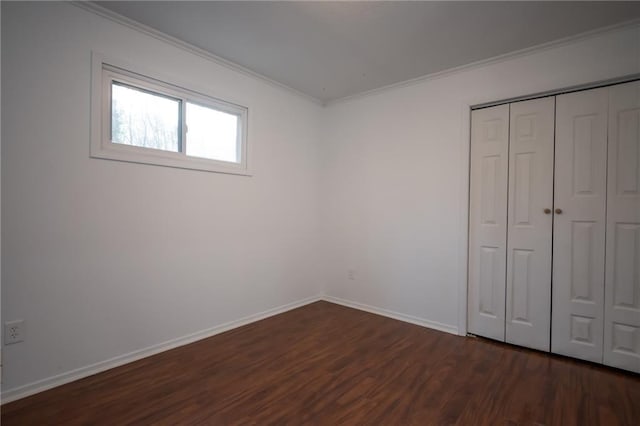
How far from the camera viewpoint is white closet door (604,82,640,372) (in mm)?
2254

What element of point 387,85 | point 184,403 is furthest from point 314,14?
point 184,403

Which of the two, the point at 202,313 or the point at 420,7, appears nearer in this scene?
the point at 420,7

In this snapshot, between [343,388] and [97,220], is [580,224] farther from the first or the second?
[97,220]

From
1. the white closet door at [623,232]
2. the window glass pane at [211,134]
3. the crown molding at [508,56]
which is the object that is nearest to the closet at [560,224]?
the white closet door at [623,232]

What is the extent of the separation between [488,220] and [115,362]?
3.43m

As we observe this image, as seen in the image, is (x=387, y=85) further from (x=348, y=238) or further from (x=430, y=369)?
(x=430, y=369)

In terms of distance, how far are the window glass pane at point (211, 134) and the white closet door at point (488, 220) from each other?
97.7 inches

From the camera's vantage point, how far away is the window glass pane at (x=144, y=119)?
2.35 m

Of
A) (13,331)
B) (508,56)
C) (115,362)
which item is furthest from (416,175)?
(13,331)

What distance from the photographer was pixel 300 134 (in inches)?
152

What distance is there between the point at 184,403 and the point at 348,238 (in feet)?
8.28

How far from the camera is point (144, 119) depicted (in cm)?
251

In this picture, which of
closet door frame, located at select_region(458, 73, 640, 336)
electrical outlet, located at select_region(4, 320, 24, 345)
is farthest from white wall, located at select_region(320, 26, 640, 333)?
electrical outlet, located at select_region(4, 320, 24, 345)

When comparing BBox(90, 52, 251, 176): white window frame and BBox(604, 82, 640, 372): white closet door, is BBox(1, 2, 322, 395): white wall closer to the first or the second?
BBox(90, 52, 251, 176): white window frame
